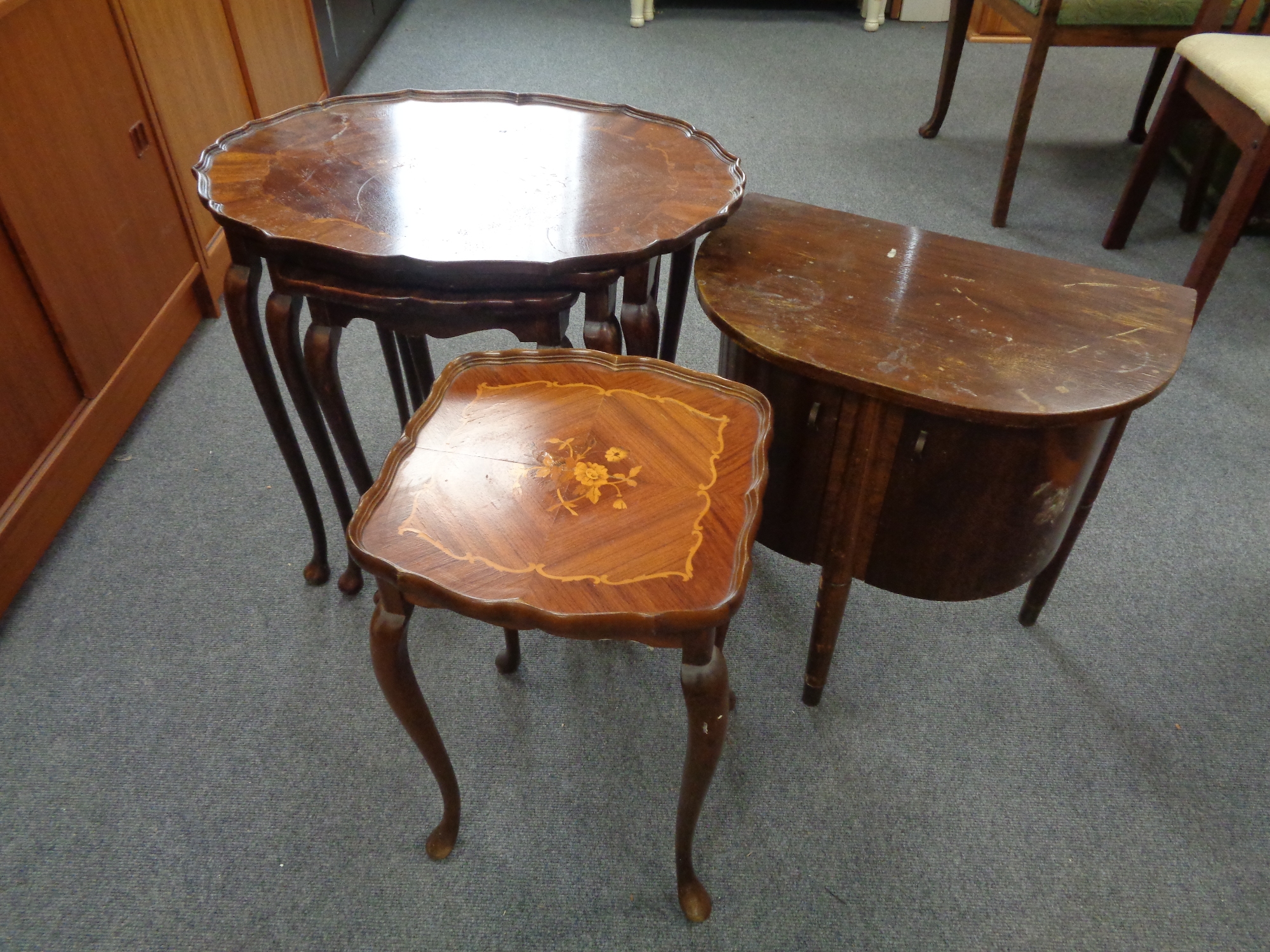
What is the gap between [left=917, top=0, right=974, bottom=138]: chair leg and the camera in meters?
2.67

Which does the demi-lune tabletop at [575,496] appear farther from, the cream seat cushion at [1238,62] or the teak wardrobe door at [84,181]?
the cream seat cushion at [1238,62]

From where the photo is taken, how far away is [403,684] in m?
0.94

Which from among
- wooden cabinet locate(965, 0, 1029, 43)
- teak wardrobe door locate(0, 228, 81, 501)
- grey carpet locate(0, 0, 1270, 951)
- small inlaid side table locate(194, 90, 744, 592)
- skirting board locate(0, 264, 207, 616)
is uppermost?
small inlaid side table locate(194, 90, 744, 592)

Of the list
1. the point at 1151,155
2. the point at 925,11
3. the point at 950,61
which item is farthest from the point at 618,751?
Answer: the point at 925,11

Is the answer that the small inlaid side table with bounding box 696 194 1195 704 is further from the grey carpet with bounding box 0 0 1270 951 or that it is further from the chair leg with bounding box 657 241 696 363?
the grey carpet with bounding box 0 0 1270 951

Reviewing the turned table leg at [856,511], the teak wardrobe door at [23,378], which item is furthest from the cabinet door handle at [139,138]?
the turned table leg at [856,511]

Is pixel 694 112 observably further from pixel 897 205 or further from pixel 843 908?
pixel 843 908

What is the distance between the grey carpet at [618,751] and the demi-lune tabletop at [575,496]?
51 cm

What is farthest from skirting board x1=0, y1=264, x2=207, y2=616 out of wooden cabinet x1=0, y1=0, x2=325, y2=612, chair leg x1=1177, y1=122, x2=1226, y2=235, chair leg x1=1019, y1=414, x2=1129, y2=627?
A: chair leg x1=1177, y1=122, x2=1226, y2=235

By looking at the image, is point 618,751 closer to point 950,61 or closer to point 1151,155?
point 1151,155

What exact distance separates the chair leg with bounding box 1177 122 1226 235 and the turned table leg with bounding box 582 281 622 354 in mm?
2090

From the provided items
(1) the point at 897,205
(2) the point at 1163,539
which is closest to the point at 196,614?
(2) the point at 1163,539

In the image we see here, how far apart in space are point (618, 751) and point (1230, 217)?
170 cm

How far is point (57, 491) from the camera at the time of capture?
1.55m
